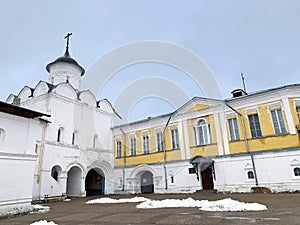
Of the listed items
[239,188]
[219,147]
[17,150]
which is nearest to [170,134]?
[219,147]

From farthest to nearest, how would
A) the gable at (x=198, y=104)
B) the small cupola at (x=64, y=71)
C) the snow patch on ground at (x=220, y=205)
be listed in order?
1. the small cupola at (x=64, y=71)
2. the gable at (x=198, y=104)
3. the snow patch on ground at (x=220, y=205)

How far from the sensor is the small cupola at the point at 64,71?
68.7 feet

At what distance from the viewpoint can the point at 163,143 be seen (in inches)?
729

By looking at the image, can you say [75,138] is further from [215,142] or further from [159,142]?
[215,142]

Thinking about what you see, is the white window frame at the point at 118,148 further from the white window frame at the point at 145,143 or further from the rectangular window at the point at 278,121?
the rectangular window at the point at 278,121

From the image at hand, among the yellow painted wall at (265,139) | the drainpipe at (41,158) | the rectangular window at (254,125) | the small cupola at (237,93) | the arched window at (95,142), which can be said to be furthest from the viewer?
the arched window at (95,142)

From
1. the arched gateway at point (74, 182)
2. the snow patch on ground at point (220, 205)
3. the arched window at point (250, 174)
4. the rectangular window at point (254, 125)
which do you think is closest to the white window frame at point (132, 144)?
the arched gateway at point (74, 182)

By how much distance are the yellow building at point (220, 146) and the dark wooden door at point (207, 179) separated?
0.22 ft

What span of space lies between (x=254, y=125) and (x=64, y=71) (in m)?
16.7

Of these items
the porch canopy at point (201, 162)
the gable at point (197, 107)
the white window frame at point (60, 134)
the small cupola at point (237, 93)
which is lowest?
the porch canopy at point (201, 162)

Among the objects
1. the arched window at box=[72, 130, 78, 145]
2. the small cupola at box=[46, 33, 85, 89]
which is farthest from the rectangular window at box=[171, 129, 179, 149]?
the small cupola at box=[46, 33, 85, 89]

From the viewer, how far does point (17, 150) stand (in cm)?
949

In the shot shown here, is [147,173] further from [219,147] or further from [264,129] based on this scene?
[264,129]

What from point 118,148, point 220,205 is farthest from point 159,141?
point 220,205
